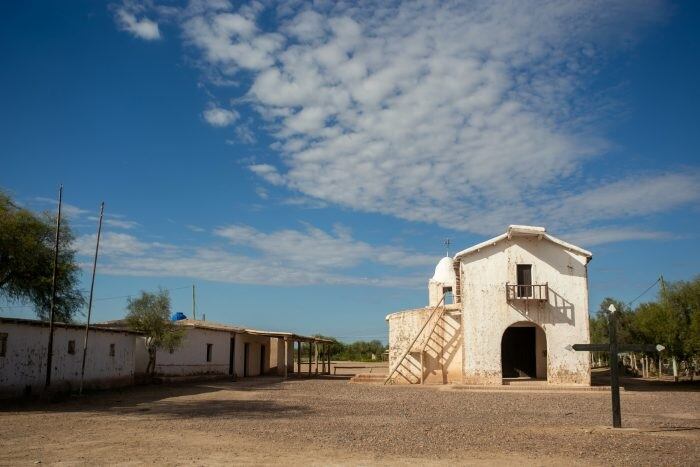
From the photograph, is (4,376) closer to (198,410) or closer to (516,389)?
(198,410)

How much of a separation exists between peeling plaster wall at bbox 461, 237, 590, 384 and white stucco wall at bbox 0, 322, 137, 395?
638 inches

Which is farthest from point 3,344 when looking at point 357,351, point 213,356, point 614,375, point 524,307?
point 357,351

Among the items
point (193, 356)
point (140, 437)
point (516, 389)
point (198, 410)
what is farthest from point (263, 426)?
point (193, 356)

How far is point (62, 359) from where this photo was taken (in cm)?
2341

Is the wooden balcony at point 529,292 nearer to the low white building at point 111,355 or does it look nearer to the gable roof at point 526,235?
the gable roof at point 526,235

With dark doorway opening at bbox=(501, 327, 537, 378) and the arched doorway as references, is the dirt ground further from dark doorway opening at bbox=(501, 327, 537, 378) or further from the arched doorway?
dark doorway opening at bbox=(501, 327, 537, 378)

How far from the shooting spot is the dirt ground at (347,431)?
9922 millimetres

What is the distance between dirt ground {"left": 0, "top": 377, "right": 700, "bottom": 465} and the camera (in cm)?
992

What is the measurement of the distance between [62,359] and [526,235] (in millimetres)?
21131

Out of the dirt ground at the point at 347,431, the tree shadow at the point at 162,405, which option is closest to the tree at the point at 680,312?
the dirt ground at the point at 347,431

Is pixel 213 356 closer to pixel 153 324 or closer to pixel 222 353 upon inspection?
pixel 222 353

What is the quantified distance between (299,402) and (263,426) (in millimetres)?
6704

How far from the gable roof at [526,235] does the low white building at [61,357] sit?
54.6 ft

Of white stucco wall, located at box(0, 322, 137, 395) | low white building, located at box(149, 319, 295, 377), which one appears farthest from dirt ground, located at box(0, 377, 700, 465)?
low white building, located at box(149, 319, 295, 377)
